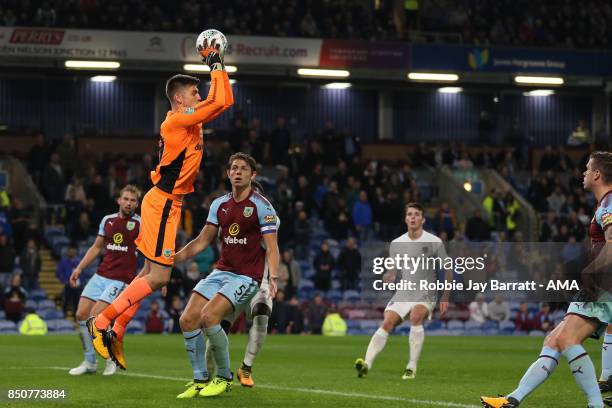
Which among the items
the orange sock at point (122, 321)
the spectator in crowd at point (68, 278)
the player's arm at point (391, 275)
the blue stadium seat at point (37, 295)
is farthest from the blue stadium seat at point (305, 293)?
the orange sock at point (122, 321)

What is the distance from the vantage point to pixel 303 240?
34656mm

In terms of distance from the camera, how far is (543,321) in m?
32.7

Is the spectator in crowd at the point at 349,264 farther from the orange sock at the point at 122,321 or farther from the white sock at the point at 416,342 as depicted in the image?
the orange sock at the point at 122,321

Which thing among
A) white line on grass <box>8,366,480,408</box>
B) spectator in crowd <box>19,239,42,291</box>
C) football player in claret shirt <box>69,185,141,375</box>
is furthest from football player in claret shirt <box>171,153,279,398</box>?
spectator in crowd <box>19,239,42,291</box>

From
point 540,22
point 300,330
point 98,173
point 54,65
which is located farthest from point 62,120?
point 540,22

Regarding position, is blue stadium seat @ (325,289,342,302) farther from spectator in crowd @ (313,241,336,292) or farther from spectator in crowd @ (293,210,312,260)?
spectator in crowd @ (293,210,312,260)

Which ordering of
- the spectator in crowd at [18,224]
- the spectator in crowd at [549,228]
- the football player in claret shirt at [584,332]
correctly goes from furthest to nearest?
the spectator in crowd at [549,228]
the spectator in crowd at [18,224]
the football player in claret shirt at [584,332]

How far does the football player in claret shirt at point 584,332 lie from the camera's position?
33.4 ft

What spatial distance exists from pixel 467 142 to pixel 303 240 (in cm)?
1618

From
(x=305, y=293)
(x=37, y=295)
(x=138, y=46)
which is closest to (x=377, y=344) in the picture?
(x=37, y=295)

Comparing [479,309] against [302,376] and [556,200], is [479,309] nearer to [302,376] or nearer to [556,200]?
[556,200]

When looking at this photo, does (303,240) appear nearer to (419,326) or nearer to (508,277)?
(508,277)

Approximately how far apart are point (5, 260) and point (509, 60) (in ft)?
72.9

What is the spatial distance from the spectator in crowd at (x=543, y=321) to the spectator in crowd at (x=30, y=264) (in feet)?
44.1
